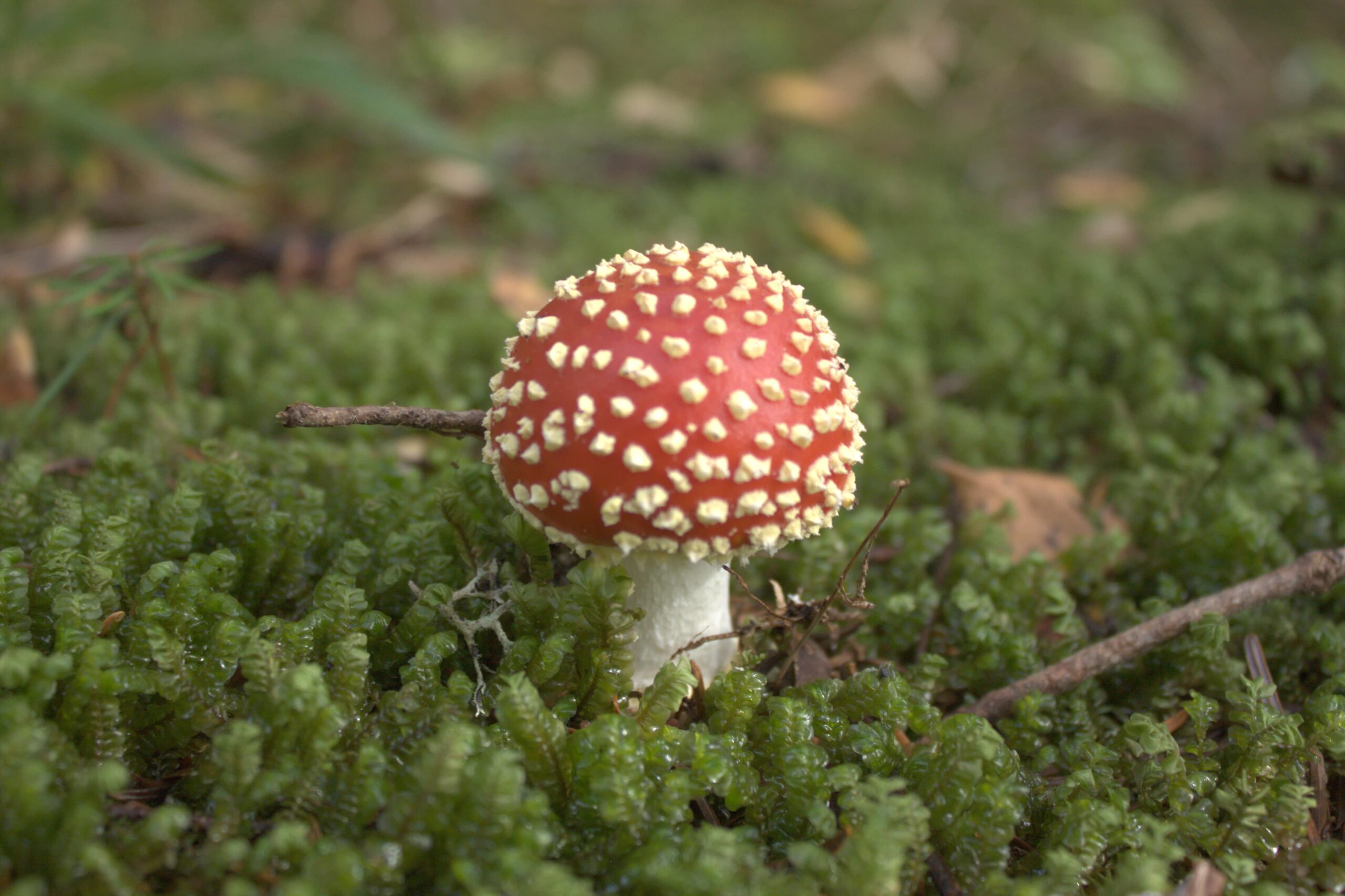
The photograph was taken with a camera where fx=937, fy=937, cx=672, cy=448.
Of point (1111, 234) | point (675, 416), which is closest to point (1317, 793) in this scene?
point (675, 416)

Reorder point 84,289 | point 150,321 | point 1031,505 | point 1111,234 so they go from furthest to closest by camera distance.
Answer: point 1111,234, point 1031,505, point 150,321, point 84,289

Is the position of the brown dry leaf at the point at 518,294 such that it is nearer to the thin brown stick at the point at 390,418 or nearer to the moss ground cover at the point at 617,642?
the moss ground cover at the point at 617,642

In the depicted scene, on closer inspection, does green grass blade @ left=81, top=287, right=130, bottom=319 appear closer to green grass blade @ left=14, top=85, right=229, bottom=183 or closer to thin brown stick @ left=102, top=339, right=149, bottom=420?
thin brown stick @ left=102, top=339, right=149, bottom=420

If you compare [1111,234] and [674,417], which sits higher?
[1111,234]

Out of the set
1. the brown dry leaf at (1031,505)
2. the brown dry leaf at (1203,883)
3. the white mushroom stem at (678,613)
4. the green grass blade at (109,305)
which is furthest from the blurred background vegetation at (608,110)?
the brown dry leaf at (1203,883)

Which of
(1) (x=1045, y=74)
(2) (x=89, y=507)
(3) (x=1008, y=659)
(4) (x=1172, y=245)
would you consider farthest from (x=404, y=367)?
(1) (x=1045, y=74)

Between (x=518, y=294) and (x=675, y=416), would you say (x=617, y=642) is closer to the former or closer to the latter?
(x=675, y=416)

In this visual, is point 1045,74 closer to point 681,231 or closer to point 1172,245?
point 1172,245
